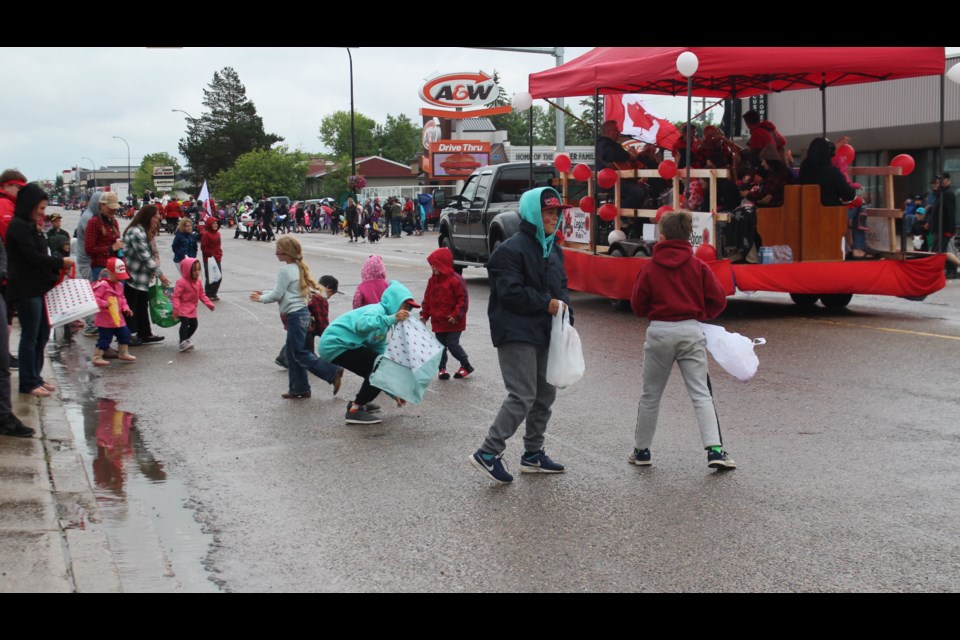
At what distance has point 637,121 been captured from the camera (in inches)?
707

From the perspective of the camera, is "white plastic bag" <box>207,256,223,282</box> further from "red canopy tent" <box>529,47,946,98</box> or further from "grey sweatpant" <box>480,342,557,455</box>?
"grey sweatpant" <box>480,342,557,455</box>

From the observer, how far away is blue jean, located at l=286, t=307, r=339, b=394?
9.39 metres

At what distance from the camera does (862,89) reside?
30.7 meters

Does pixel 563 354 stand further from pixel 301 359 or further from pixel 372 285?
pixel 301 359

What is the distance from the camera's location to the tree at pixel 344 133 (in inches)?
6211

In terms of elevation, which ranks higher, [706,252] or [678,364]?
[706,252]

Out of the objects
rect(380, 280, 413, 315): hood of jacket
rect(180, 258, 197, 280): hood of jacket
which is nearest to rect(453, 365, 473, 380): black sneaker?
rect(380, 280, 413, 315): hood of jacket


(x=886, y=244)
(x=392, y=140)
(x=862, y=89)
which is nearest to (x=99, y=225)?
(x=886, y=244)

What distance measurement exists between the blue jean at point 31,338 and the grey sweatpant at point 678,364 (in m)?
5.30

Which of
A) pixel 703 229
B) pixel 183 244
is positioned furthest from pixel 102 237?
pixel 703 229

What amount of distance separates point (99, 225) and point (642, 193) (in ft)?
24.9

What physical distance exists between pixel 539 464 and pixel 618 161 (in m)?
9.81

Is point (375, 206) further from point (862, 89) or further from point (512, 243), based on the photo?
point (512, 243)

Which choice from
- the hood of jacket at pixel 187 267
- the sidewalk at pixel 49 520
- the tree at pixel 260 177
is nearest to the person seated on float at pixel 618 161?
the hood of jacket at pixel 187 267
